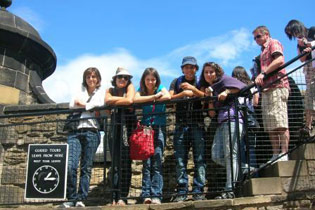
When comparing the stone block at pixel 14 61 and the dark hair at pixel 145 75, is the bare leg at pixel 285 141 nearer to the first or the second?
the dark hair at pixel 145 75

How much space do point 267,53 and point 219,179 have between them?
1870 mm

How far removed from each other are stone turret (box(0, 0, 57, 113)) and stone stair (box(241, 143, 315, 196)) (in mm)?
4826

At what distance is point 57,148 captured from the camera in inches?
237

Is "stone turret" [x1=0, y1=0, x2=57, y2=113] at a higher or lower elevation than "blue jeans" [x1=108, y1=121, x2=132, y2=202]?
higher

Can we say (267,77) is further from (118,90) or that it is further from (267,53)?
(118,90)

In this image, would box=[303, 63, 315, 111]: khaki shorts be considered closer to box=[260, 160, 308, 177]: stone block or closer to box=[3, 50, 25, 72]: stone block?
box=[260, 160, 308, 177]: stone block

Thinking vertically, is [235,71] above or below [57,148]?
above

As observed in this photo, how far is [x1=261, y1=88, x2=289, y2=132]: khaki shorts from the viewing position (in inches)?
219

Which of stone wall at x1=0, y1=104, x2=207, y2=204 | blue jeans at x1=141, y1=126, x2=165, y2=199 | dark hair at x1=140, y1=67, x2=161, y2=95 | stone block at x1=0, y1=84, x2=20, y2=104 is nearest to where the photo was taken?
blue jeans at x1=141, y1=126, x2=165, y2=199

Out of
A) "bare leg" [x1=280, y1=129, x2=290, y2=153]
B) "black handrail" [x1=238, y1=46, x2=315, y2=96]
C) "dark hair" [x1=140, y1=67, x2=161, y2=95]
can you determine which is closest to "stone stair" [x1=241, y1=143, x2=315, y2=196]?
"bare leg" [x1=280, y1=129, x2=290, y2=153]

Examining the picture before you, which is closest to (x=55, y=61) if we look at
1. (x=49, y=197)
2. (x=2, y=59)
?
(x=2, y=59)

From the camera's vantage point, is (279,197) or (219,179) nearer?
(279,197)

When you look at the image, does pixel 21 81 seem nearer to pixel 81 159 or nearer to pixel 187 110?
pixel 81 159

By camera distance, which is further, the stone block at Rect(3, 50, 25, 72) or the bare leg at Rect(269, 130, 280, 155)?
the stone block at Rect(3, 50, 25, 72)
